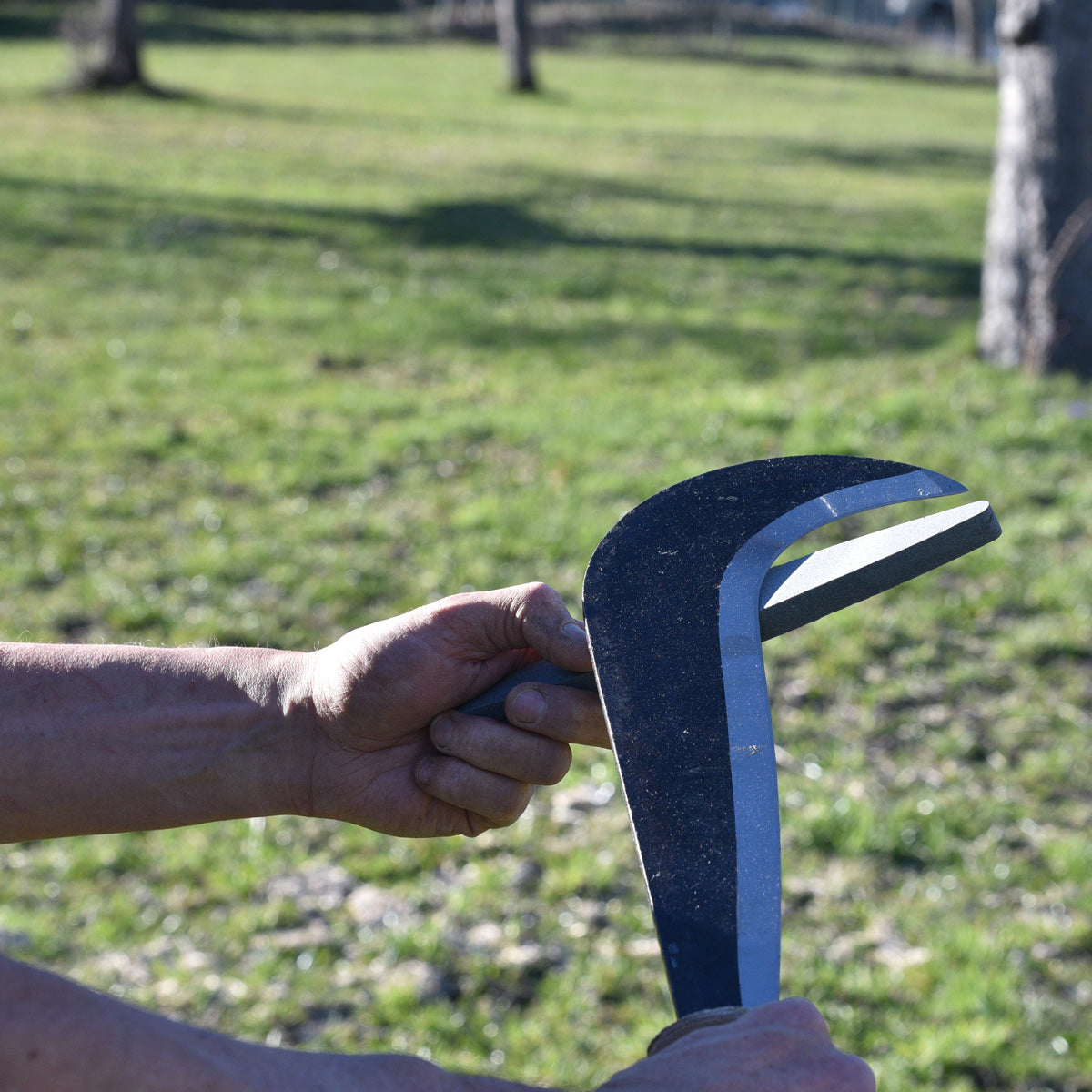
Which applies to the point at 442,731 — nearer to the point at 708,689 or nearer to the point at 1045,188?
the point at 708,689

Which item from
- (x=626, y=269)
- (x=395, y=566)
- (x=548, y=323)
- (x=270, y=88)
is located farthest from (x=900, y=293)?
(x=270, y=88)

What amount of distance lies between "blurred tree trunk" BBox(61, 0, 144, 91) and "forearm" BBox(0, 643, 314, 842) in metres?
17.9

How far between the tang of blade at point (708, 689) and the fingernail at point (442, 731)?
0.45 metres

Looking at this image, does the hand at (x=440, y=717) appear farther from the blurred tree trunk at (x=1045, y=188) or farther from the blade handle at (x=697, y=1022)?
the blurred tree trunk at (x=1045, y=188)

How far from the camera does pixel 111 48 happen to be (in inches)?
663

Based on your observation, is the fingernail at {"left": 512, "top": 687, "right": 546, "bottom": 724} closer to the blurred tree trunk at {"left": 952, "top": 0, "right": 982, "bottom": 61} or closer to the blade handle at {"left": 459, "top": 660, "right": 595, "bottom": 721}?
the blade handle at {"left": 459, "top": 660, "right": 595, "bottom": 721}

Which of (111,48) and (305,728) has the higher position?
(111,48)

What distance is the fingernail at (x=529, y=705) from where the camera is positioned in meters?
1.79

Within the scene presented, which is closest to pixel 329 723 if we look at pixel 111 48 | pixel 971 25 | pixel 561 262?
pixel 561 262

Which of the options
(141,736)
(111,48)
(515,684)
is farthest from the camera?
(111,48)

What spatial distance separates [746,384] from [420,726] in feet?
16.8

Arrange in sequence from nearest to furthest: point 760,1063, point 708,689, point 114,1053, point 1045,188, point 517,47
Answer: point 114,1053
point 760,1063
point 708,689
point 1045,188
point 517,47

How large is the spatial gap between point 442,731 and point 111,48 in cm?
1822

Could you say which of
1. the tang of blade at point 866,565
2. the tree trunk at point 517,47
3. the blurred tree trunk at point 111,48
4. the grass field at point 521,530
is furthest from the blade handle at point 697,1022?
the tree trunk at point 517,47
